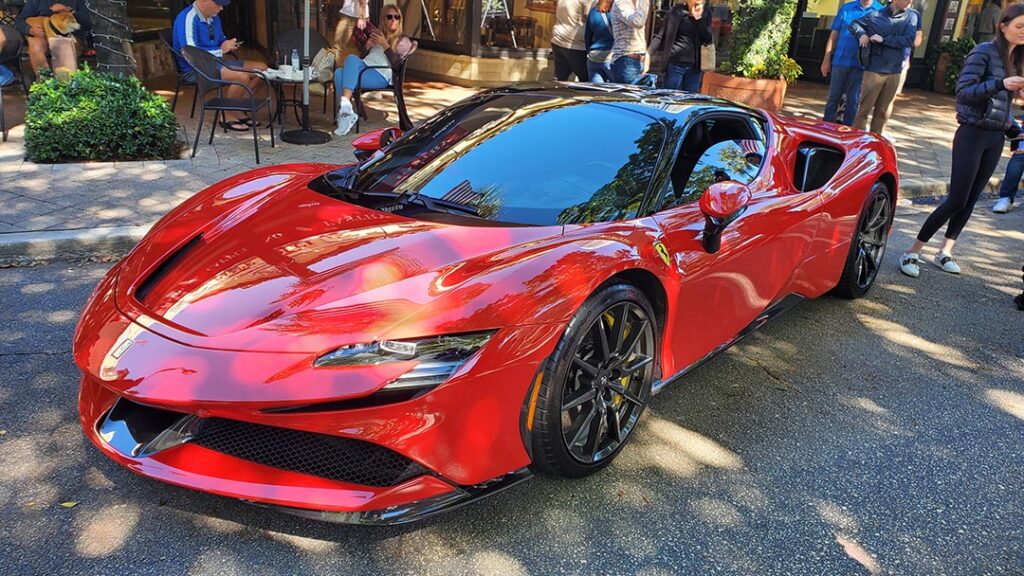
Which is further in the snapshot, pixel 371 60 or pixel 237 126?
pixel 371 60

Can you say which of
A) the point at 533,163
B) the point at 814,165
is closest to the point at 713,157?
the point at 533,163

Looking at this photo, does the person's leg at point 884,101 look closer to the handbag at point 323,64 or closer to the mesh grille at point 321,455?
the handbag at point 323,64

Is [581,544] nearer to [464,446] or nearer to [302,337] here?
[464,446]

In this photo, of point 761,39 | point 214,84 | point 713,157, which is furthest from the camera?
point 761,39

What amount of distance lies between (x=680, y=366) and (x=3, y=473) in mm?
2409

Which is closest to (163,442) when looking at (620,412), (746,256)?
(620,412)

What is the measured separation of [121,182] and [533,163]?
13.4 feet

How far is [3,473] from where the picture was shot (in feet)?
8.14

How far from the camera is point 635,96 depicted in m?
3.38

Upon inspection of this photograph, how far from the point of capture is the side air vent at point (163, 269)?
2478mm

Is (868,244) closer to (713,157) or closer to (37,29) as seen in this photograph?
(713,157)

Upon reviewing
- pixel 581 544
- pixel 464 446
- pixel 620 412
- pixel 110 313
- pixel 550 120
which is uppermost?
pixel 550 120

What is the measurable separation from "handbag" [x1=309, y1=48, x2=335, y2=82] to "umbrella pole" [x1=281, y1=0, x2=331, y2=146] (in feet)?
1.38

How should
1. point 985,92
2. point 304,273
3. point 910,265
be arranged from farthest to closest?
point 910,265 < point 985,92 < point 304,273
